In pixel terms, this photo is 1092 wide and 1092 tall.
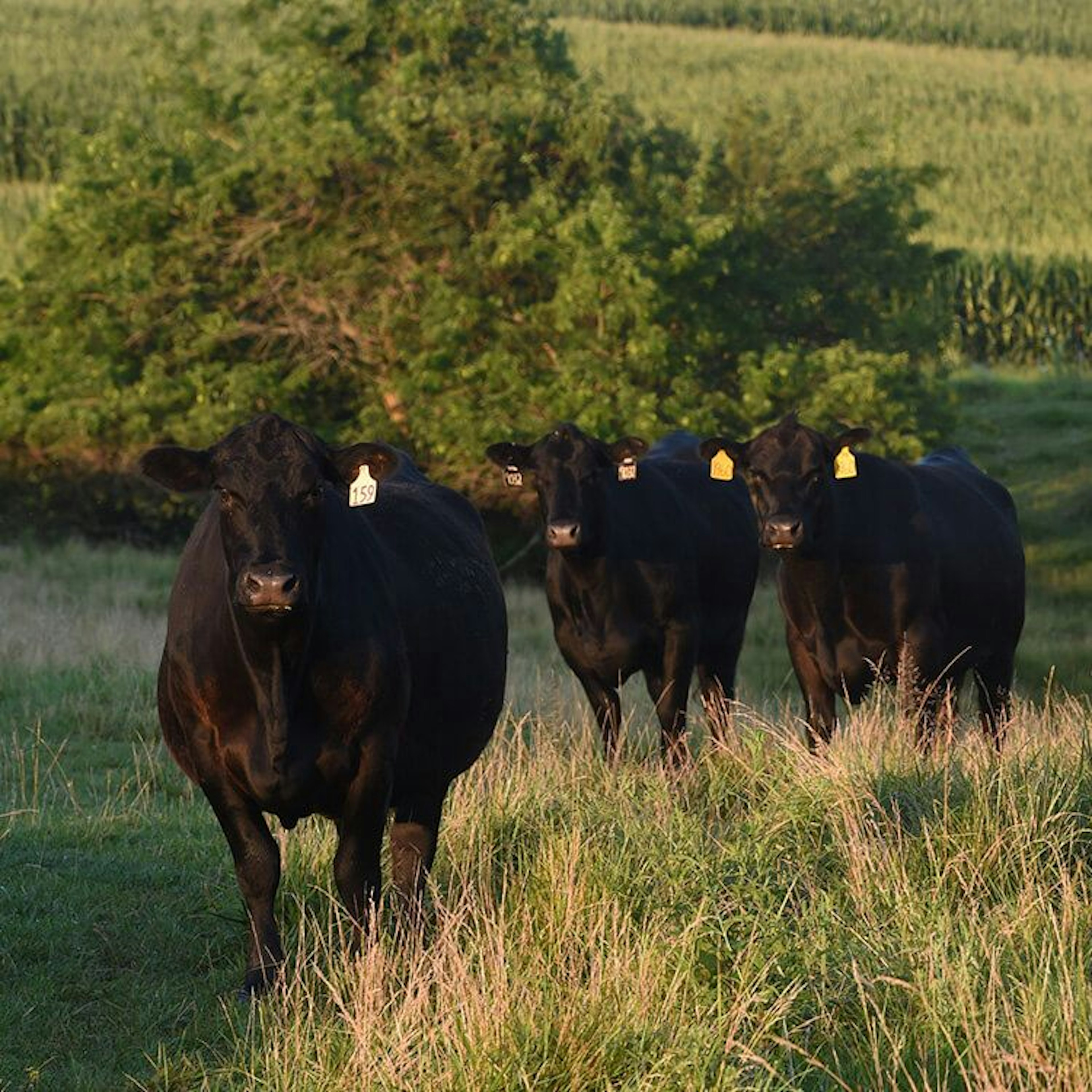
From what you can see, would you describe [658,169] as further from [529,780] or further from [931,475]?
[529,780]

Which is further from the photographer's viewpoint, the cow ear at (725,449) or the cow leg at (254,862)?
the cow ear at (725,449)

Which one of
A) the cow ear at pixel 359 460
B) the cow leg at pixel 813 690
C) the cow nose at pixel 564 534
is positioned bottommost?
the cow leg at pixel 813 690

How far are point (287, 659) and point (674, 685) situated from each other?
5.55 meters

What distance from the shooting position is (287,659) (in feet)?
21.2

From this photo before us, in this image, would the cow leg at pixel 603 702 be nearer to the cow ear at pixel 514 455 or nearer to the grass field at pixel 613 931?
the grass field at pixel 613 931

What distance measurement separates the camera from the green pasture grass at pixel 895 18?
3952 inches

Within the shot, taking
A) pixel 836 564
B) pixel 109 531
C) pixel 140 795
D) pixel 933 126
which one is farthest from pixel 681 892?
pixel 933 126

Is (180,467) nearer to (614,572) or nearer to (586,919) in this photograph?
(586,919)

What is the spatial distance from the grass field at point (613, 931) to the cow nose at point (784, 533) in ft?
2.96

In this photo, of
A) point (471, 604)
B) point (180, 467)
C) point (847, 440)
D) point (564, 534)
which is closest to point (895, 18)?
point (847, 440)

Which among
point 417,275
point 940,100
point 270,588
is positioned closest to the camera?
point 270,588

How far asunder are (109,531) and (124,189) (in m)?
4.42

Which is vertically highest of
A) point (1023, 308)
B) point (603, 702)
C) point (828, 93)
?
point (828, 93)

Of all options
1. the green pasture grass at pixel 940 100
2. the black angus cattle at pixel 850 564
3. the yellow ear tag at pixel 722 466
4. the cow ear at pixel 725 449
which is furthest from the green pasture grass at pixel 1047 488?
the green pasture grass at pixel 940 100
